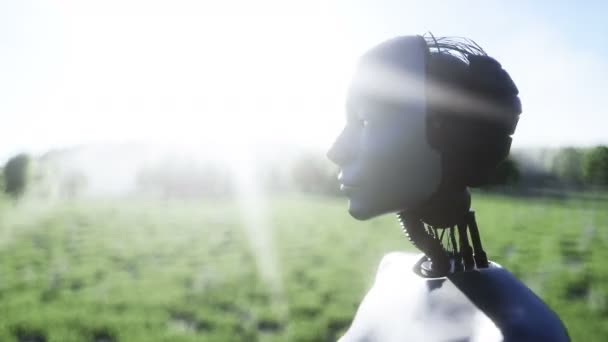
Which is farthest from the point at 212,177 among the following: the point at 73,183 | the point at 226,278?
the point at 226,278

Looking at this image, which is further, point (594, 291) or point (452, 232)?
point (594, 291)

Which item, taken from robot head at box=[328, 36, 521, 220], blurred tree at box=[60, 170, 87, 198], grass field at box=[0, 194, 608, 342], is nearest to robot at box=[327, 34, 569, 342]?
robot head at box=[328, 36, 521, 220]

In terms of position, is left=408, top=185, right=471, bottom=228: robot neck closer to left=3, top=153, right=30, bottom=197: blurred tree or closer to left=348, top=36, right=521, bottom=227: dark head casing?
left=348, top=36, right=521, bottom=227: dark head casing

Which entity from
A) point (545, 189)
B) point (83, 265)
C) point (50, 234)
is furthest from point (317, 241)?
point (545, 189)

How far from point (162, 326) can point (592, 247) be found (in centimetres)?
977

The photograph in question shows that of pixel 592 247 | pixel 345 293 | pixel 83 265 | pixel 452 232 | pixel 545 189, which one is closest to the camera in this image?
pixel 452 232

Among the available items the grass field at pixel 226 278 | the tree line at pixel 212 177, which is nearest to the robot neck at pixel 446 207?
the grass field at pixel 226 278

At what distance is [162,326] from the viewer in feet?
17.0

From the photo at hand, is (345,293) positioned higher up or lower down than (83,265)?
lower down

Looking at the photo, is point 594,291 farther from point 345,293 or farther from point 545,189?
point 545,189

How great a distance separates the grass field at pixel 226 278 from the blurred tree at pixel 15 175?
22324 mm

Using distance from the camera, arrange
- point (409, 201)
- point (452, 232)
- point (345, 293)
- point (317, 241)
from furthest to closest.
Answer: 1. point (317, 241)
2. point (345, 293)
3. point (452, 232)
4. point (409, 201)

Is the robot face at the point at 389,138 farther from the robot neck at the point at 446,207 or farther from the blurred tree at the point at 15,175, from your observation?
the blurred tree at the point at 15,175

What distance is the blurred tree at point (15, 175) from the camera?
32531mm
